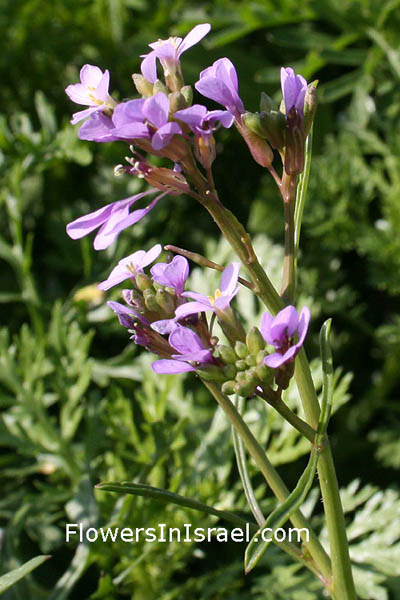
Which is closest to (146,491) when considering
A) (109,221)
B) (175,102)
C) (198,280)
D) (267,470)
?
(267,470)

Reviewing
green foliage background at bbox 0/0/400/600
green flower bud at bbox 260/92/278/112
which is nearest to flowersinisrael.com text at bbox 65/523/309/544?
green foliage background at bbox 0/0/400/600

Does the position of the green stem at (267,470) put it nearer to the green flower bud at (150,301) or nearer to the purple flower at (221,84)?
the green flower bud at (150,301)

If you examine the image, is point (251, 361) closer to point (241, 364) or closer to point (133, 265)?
point (241, 364)

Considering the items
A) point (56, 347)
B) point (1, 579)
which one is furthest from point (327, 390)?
point (56, 347)

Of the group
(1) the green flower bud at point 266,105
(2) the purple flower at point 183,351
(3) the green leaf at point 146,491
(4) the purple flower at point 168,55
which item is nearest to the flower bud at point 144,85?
(4) the purple flower at point 168,55

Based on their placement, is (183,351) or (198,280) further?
(198,280)

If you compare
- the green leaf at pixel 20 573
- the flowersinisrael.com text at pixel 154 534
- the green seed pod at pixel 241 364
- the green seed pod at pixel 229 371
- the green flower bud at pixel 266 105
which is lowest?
the flowersinisrael.com text at pixel 154 534

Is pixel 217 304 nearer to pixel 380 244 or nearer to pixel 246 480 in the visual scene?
pixel 246 480

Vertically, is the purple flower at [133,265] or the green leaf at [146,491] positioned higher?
the purple flower at [133,265]
